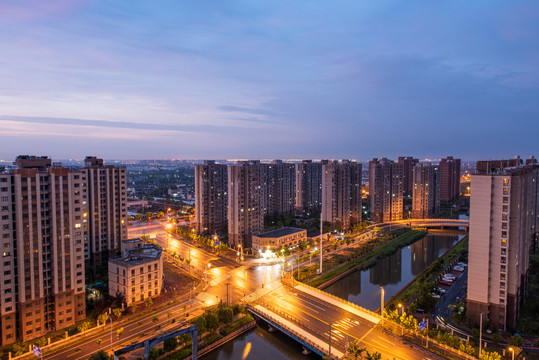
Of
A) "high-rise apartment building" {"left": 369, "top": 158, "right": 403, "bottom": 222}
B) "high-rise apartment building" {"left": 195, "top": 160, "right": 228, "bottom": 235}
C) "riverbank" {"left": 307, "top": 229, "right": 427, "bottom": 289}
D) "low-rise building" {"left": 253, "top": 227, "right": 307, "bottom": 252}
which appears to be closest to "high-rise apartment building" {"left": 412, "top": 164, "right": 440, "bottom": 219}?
"high-rise apartment building" {"left": 369, "top": 158, "right": 403, "bottom": 222}

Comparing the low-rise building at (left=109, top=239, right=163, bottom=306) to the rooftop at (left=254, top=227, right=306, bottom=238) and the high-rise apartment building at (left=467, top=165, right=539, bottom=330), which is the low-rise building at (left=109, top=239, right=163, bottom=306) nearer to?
the rooftop at (left=254, top=227, right=306, bottom=238)

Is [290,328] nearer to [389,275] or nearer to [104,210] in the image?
[389,275]

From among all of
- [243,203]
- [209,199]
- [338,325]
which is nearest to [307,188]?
[209,199]

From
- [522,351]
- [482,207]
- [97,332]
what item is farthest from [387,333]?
[97,332]

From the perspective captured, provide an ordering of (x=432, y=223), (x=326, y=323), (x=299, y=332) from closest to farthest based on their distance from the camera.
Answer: (x=299, y=332) → (x=326, y=323) → (x=432, y=223)

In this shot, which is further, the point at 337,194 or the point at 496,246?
the point at 337,194

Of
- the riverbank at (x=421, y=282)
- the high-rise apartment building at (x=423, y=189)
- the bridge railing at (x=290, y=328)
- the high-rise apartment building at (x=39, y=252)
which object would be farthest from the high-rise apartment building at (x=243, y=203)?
the high-rise apartment building at (x=423, y=189)

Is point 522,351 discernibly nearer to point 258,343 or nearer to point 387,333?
point 387,333
